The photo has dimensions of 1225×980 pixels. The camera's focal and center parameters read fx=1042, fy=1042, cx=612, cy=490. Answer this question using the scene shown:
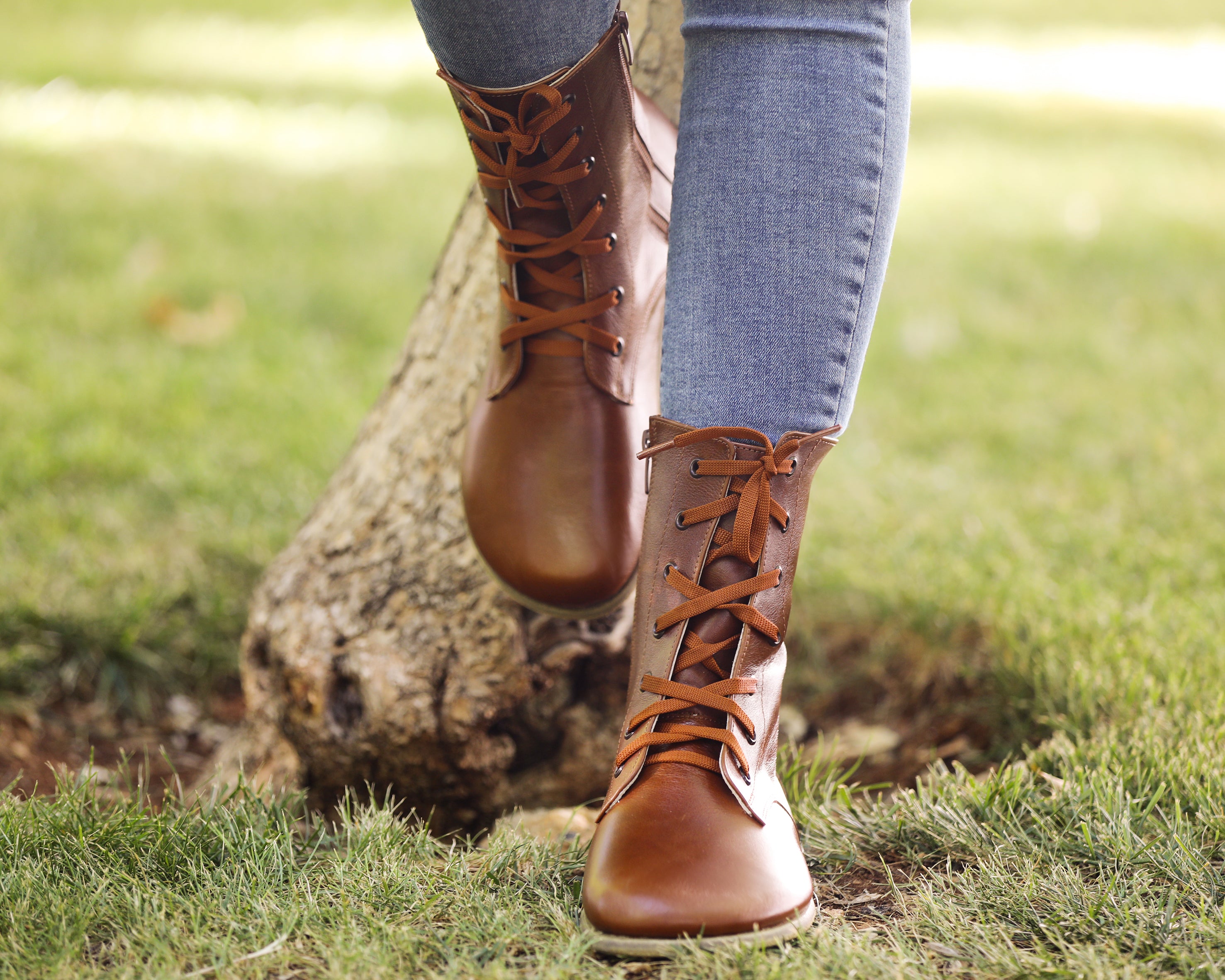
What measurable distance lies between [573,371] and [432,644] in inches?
19.8

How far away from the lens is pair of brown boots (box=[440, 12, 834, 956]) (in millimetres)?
1083

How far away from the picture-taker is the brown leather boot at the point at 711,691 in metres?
1.07

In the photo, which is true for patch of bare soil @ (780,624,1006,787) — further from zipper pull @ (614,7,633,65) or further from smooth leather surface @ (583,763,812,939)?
zipper pull @ (614,7,633,65)

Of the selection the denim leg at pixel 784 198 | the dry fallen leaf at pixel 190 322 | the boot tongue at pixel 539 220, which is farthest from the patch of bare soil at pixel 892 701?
the dry fallen leaf at pixel 190 322

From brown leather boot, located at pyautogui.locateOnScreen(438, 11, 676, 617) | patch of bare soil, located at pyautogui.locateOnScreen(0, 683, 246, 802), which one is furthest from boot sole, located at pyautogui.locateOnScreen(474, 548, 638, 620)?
patch of bare soil, located at pyautogui.locateOnScreen(0, 683, 246, 802)

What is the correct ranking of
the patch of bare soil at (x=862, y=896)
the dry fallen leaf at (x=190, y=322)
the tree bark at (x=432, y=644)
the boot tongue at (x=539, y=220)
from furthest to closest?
the dry fallen leaf at (x=190, y=322) → the tree bark at (x=432, y=644) → the boot tongue at (x=539, y=220) → the patch of bare soil at (x=862, y=896)

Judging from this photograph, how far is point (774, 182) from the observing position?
1184 mm

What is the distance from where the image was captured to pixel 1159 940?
1040 millimetres

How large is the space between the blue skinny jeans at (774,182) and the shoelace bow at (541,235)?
0.07m

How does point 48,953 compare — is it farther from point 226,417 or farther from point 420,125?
point 420,125

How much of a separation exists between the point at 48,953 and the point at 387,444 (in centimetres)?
94

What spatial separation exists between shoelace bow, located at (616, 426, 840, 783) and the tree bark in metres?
0.48

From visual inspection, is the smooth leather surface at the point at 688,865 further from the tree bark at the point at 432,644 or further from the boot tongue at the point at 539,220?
the boot tongue at the point at 539,220

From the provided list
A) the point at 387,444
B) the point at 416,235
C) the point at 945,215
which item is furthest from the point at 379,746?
the point at 945,215
